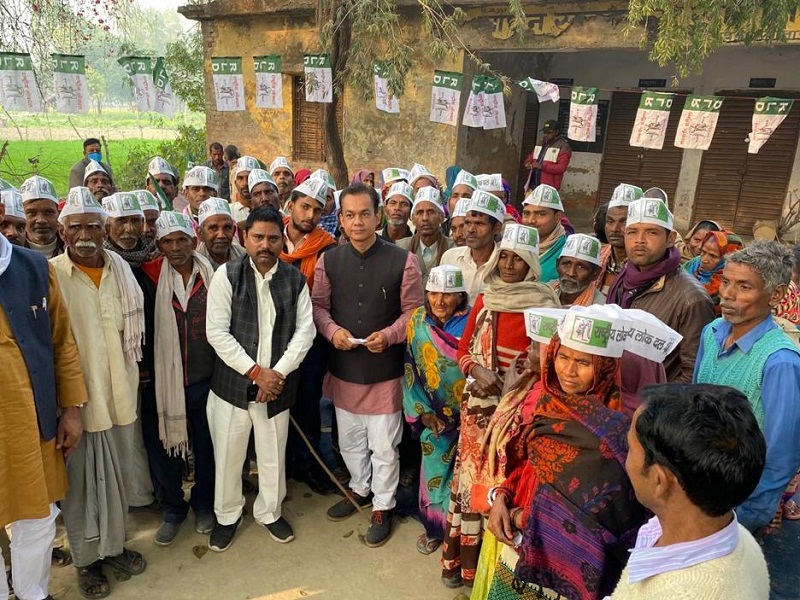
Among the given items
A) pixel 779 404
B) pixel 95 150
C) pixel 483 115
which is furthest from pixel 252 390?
pixel 95 150

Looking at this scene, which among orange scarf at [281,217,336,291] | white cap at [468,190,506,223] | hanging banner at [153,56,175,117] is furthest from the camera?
hanging banner at [153,56,175,117]

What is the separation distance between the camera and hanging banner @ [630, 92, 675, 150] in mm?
7164

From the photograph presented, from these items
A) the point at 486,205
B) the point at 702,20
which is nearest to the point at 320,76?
the point at 702,20

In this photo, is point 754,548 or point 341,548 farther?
point 341,548

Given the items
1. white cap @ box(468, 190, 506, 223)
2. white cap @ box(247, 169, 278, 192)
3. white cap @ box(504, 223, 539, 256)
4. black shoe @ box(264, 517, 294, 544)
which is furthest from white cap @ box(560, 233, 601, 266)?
white cap @ box(247, 169, 278, 192)

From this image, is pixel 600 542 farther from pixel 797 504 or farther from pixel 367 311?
A: pixel 797 504

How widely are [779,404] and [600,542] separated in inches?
35.5

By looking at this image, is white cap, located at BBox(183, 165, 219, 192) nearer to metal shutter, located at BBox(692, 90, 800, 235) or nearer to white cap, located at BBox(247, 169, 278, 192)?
white cap, located at BBox(247, 169, 278, 192)

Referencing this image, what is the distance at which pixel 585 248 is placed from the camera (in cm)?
334

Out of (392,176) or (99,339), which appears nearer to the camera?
(99,339)

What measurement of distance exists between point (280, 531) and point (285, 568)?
0.27m

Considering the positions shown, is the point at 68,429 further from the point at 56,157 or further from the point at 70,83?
the point at 56,157

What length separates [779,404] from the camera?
2.20 m

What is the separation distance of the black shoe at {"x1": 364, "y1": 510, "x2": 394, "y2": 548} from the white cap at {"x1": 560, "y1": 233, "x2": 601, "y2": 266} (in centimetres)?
200
